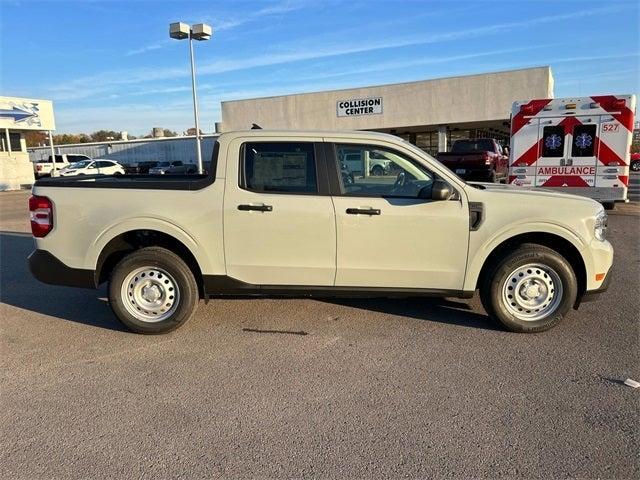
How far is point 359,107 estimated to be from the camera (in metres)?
30.3

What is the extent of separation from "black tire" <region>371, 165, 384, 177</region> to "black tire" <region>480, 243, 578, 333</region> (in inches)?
53.2

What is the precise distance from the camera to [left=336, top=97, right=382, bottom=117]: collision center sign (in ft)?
97.8

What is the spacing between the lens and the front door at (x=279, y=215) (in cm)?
447

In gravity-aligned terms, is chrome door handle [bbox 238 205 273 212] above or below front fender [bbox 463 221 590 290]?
above

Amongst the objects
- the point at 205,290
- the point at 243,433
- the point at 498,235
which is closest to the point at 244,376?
the point at 243,433

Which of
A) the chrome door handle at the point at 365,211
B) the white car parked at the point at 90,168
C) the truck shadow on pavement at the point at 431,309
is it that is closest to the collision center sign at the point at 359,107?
the white car parked at the point at 90,168

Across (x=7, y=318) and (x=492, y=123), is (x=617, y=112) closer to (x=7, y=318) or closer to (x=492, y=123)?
(x=7, y=318)

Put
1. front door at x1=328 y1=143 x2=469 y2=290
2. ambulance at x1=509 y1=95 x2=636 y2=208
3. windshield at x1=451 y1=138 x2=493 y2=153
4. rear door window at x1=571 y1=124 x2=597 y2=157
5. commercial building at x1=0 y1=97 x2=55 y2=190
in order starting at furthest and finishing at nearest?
commercial building at x1=0 y1=97 x2=55 y2=190 → windshield at x1=451 y1=138 x2=493 y2=153 → rear door window at x1=571 y1=124 x2=597 y2=157 → ambulance at x1=509 y1=95 x2=636 y2=208 → front door at x1=328 y1=143 x2=469 y2=290

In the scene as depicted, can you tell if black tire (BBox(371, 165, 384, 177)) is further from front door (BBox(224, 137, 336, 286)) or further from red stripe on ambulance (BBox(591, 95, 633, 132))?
red stripe on ambulance (BBox(591, 95, 633, 132))

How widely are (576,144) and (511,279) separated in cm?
783

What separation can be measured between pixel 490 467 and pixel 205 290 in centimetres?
298

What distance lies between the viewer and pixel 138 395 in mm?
3523

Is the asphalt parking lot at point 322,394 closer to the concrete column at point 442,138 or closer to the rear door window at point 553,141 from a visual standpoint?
the rear door window at point 553,141

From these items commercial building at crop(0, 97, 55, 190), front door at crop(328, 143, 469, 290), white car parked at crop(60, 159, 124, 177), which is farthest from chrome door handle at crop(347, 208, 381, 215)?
commercial building at crop(0, 97, 55, 190)
